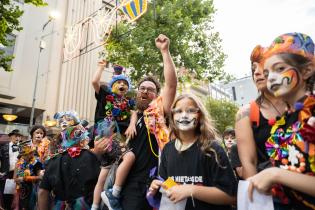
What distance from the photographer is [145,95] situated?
118 inches

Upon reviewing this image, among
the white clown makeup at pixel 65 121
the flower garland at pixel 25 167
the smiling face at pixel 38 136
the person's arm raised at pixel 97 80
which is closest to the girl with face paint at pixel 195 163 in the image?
the person's arm raised at pixel 97 80

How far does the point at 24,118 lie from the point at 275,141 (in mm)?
16395

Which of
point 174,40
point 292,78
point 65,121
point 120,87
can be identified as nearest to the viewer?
point 292,78

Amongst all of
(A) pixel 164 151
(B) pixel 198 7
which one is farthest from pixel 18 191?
(B) pixel 198 7

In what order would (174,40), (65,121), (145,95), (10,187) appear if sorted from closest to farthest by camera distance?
(145,95) → (65,121) → (10,187) → (174,40)

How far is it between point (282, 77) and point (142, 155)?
165cm

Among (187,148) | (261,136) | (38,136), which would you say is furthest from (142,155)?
(38,136)

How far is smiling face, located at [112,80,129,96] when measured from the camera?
11.8 feet

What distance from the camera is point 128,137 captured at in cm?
292

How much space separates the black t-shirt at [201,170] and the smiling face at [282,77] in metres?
0.69

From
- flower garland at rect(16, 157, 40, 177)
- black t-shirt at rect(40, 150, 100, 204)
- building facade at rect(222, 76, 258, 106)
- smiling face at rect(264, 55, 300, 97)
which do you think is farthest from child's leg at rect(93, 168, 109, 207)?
building facade at rect(222, 76, 258, 106)

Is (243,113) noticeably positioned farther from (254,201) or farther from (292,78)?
(254,201)

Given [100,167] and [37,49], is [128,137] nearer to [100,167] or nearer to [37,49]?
[100,167]

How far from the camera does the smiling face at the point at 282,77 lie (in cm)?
148
